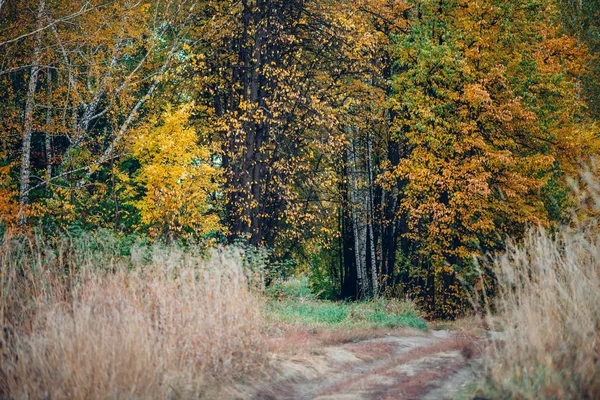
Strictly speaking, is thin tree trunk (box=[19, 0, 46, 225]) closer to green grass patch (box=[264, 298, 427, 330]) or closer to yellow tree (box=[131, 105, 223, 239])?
yellow tree (box=[131, 105, 223, 239])

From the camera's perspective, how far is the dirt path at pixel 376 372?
655cm

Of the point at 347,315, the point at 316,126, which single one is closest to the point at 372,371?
the point at 347,315

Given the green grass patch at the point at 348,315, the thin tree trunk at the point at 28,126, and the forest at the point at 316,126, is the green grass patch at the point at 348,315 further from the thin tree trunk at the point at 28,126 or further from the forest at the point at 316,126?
the thin tree trunk at the point at 28,126

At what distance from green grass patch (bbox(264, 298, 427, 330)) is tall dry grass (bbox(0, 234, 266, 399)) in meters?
3.84

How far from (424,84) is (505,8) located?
10.6 feet

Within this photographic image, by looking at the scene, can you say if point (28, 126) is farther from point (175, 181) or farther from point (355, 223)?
point (355, 223)

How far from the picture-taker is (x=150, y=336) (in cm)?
634

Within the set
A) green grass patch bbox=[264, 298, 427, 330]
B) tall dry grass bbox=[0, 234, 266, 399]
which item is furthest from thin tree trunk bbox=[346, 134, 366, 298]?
tall dry grass bbox=[0, 234, 266, 399]

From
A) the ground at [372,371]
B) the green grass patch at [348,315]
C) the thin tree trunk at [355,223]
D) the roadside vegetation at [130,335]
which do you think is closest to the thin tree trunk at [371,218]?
the thin tree trunk at [355,223]

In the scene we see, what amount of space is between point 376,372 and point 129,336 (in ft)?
12.2

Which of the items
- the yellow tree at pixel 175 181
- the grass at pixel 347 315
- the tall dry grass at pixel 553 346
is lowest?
the grass at pixel 347 315

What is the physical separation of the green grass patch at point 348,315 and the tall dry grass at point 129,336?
3842 millimetres

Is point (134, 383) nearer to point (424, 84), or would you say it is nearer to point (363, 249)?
point (424, 84)

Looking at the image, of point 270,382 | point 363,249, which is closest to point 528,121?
point 363,249
